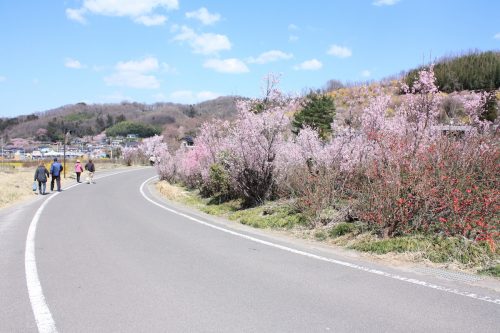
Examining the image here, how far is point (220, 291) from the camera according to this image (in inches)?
226

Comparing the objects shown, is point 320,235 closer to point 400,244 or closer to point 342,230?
point 342,230

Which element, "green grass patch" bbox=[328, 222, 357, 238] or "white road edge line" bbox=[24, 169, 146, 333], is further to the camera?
"green grass patch" bbox=[328, 222, 357, 238]

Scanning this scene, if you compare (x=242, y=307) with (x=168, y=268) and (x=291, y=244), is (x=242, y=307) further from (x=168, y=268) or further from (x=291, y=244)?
(x=291, y=244)

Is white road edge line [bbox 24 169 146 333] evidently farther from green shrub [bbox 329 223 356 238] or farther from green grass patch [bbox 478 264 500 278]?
green shrub [bbox 329 223 356 238]

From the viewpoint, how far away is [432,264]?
6.79 meters

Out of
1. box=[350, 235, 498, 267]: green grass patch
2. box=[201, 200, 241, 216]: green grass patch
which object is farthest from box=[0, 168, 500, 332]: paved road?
box=[201, 200, 241, 216]: green grass patch

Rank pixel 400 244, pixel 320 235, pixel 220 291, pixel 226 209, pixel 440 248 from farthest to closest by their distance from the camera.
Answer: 1. pixel 226 209
2. pixel 320 235
3. pixel 400 244
4. pixel 440 248
5. pixel 220 291

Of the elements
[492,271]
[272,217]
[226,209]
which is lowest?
[226,209]

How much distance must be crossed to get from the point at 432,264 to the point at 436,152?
2.70 m

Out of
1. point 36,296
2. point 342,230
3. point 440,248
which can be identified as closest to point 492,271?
point 440,248

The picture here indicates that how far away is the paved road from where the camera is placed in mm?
4586

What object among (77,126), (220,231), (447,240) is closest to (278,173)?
(220,231)

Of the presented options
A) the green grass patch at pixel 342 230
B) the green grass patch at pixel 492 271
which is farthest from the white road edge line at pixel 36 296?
the green grass patch at pixel 342 230

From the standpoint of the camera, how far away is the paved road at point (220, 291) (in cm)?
459
